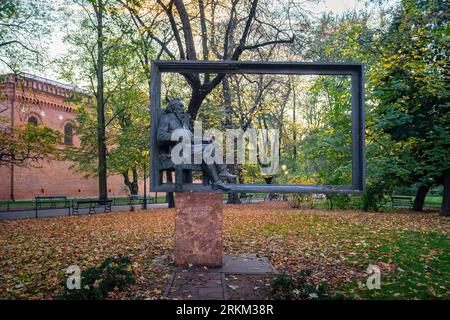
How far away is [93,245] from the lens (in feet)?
28.6

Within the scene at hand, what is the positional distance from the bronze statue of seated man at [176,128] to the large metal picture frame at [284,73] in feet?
0.53

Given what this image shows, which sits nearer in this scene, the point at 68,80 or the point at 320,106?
the point at 68,80

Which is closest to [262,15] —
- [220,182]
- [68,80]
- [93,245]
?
[220,182]

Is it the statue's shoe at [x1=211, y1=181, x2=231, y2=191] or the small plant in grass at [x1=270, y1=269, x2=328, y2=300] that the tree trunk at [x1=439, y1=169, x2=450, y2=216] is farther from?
the statue's shoe at [x1=211, y1=181, x2=231, y2=191]

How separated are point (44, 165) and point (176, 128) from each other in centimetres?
3050

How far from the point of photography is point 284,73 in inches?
239

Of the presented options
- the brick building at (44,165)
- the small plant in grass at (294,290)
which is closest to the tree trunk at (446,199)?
the small plant in grass at (294,290)

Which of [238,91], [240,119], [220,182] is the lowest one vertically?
[220,182]

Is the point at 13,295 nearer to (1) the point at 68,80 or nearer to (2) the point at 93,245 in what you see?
(2) the point at 93,245

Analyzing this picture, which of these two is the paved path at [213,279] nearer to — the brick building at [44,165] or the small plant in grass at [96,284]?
the small plant in grass at [96,284]

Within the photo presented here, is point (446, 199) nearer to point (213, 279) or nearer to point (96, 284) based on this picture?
point (213, 279)

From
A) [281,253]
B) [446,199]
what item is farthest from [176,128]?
[446,199]

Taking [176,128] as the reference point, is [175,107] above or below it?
above
